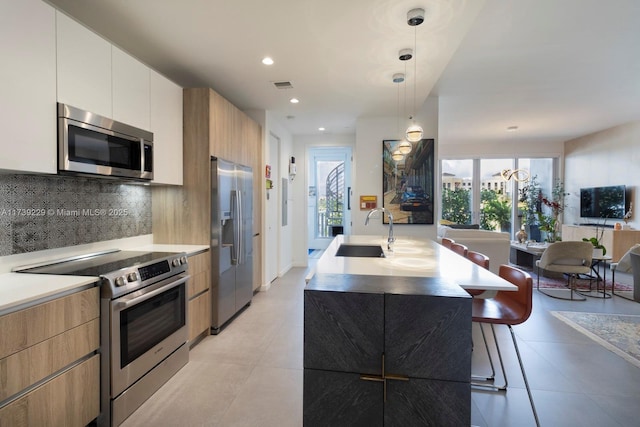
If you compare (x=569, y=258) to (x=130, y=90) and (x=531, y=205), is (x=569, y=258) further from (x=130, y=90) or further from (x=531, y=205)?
(x=130, y=90)

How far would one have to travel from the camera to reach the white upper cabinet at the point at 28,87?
5.13 ft

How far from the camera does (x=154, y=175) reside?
104 inches

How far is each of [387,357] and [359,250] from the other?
1.83 meters

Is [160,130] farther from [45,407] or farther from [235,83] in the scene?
[45,407]

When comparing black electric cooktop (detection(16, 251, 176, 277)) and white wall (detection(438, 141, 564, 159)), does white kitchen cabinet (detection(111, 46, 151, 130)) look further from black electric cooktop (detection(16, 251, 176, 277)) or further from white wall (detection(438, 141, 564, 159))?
white wall (detection(438, 141, 564, 159))

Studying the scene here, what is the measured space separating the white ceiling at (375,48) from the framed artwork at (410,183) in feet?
2.26

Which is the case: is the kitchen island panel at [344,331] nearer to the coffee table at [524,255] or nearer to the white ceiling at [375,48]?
the white ceiling at [375,48]

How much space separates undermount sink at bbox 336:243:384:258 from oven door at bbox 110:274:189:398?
4.75ft

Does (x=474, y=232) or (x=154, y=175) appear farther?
(x=474, y=232)

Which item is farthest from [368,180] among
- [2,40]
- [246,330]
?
[2,40]

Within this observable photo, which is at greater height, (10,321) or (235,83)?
(235,83)

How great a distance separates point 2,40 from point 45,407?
1.76m

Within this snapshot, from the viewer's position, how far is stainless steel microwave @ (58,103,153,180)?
1.86m

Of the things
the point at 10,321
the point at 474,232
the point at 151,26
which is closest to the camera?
the point at 10,321
